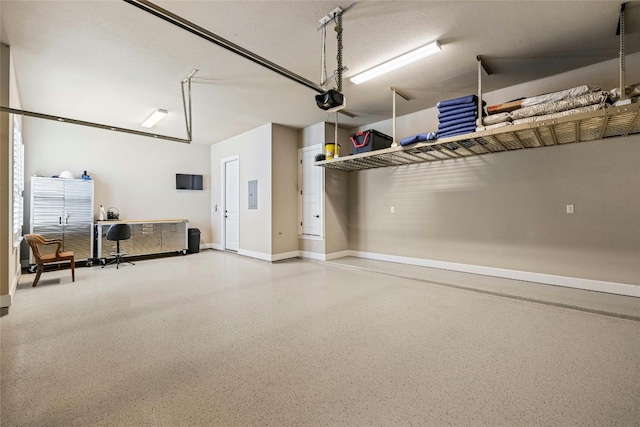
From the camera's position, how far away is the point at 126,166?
6.91 m

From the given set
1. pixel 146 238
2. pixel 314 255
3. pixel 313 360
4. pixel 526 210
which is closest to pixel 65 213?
pixel 146 238

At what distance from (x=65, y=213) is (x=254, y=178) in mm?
3759

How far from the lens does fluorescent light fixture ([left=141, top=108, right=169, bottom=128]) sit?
5.46 meters

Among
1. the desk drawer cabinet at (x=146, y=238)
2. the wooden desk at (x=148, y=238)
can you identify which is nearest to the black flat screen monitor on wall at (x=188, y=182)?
the wooden desk at (x=148, y=238)

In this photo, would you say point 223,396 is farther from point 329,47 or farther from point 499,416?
point 329,47

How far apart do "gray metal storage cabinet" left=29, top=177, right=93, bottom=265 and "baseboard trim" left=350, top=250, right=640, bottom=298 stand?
634cm

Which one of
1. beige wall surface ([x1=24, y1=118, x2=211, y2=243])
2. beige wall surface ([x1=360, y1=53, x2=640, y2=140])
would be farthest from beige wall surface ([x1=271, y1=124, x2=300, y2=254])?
beige wall surface ([x1=24, y1=118, x2=211, y2=243])

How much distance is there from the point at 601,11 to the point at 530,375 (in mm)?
3392

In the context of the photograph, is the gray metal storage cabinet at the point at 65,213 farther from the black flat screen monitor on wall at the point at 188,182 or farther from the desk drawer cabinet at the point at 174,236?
the black flat screen monitor on wall at the point at 188,182

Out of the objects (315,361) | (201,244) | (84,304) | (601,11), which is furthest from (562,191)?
(201,244)

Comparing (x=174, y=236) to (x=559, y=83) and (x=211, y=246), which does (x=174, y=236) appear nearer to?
(x=211, y=246)

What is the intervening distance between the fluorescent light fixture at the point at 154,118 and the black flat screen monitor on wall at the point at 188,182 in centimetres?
170

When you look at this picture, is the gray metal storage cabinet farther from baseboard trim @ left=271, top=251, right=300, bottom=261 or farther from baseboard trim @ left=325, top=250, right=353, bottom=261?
baseboard trim @ left=325, top=250, right=353, bottom=261

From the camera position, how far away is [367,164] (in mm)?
5699
